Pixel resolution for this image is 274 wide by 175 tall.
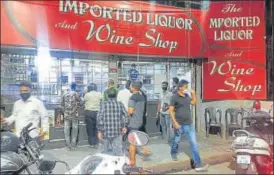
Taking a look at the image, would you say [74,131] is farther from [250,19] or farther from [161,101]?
[250,19]

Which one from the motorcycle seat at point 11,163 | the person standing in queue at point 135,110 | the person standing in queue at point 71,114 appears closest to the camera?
the motorcycle seat at point 11,163

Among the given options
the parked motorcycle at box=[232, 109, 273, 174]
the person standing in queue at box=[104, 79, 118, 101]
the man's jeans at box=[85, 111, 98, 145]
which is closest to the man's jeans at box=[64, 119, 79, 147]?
the man's jeans at box=[85, 111, 98, 145]

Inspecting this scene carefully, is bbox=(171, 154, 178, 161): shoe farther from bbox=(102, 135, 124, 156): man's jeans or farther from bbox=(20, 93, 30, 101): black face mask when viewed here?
bbox=(20, 93, 30, 101): black face mask

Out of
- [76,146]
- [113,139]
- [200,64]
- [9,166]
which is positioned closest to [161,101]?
[200,64]

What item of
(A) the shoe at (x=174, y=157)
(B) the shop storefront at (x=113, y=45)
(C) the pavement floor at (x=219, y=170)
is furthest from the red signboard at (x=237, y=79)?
(A) the shoe at (x=174, y=157)

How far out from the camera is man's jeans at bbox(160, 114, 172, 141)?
10766mm

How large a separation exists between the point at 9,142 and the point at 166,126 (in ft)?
16.2

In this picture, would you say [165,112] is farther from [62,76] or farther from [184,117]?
[62,76]

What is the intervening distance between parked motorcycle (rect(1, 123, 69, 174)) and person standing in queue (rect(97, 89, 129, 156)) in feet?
4.34

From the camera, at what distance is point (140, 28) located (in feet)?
31.8

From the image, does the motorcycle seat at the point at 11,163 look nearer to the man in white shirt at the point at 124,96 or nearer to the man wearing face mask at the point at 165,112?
the man in white shirt at the point at 124,96

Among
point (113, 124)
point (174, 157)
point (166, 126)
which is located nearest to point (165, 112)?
point (166, 126)

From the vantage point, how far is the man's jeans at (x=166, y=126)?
10766mm

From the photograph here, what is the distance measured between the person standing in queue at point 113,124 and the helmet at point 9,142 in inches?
64.1
